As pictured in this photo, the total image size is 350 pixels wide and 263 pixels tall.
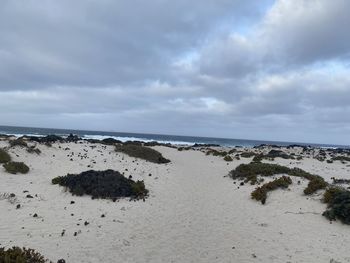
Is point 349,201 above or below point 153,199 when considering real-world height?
above

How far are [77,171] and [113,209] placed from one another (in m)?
7.56

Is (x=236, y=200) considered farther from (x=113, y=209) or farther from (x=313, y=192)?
(x=113, y=209)

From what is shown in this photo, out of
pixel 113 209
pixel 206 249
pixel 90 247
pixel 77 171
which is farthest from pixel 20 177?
pixel 206 249

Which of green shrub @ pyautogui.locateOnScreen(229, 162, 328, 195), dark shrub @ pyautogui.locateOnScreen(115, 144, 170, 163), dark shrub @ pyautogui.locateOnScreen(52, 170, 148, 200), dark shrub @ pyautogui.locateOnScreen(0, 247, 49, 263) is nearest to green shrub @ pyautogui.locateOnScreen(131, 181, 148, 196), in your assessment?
dark shrub @ pyautogui.locateOnScreen(52, 170, 148, 200)

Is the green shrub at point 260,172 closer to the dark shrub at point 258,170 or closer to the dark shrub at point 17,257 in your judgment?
the dark shrub at point 258,170

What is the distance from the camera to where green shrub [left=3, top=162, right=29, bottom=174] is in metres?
18.2

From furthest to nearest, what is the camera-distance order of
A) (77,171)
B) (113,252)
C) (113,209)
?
1. (77,171)
2. (113,209)
3. (113,252)

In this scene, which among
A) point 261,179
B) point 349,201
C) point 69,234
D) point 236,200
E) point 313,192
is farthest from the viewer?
point 261,179

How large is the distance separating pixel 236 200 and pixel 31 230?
9094mm

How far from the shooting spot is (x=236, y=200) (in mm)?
16578

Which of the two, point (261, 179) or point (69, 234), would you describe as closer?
point (69, 234)

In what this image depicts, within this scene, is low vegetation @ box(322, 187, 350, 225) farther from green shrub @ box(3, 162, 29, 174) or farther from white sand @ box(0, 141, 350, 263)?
green shrub @ box(3, 162, 29, 174)

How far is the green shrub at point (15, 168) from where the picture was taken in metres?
18.2

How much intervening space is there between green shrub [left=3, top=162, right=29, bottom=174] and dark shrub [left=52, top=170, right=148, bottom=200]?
98.8 inches
